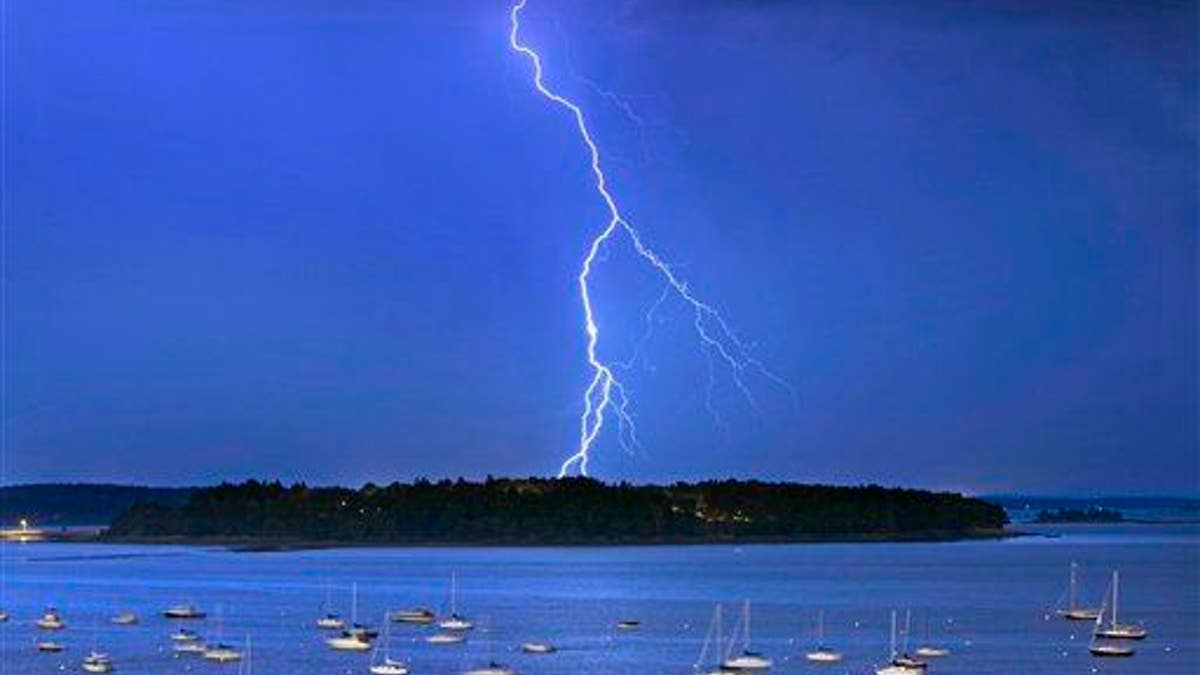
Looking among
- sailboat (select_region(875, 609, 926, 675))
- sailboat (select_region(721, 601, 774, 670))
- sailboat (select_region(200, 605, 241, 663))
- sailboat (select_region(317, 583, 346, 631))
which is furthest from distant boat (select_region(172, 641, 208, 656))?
sailboat (select_region(875, 609, 926, 675))

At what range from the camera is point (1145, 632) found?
8950 centimetres

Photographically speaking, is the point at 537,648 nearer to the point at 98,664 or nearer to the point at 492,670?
the point at 492,670

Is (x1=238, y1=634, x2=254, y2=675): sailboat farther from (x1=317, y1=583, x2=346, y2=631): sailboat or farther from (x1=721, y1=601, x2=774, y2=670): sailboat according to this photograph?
(x1=721, y1=601, x2=774, y2=670): sailboat

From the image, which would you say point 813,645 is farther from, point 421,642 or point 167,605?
point 167,605

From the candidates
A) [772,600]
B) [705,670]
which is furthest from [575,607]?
[705,670]

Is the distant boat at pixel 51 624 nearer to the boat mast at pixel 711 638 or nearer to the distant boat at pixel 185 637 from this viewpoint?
the distant boat at pixel 185 637

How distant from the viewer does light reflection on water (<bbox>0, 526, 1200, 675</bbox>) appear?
76.6m

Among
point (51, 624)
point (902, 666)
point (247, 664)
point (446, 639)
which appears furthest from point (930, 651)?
point (51, 624)

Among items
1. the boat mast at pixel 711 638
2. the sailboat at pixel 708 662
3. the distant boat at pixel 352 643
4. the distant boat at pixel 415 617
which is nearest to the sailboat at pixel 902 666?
the sailboat at pixel 708 662

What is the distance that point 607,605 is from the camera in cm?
11088

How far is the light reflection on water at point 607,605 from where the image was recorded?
76.6 meters

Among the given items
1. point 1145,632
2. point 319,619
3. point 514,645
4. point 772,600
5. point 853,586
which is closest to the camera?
point 514,645

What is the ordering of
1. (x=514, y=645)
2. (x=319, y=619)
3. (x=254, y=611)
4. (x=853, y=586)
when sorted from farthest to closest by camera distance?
(x=853, y=586) < (x=254, y=611) < (x=319, y=619) < (x=514, y=645)

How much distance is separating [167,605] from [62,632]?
71.9 feet
